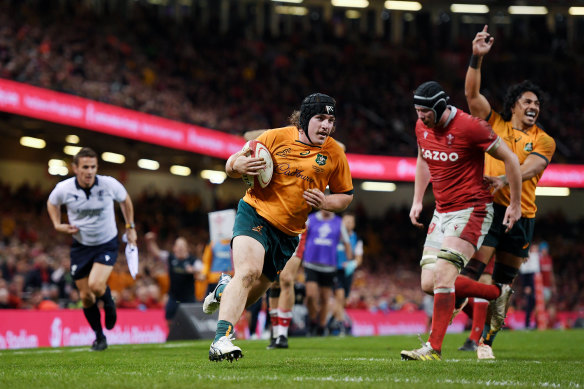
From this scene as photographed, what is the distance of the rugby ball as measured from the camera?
645 centimetres

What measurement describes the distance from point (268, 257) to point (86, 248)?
424 centimetres

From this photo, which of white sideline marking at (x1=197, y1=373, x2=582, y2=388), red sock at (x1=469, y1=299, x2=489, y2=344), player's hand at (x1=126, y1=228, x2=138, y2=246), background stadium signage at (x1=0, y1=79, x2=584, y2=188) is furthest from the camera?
background stadium signage at (x1=0, y1=79, x2=584, y2=188)

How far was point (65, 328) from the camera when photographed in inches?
566

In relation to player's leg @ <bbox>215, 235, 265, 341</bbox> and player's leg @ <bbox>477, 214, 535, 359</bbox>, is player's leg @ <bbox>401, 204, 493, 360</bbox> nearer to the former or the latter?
player's leg @ <bbox>477, 214, 535, 359</bbox>

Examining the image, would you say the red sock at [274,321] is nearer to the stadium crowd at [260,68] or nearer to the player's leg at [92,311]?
the player's leg at [92,311]

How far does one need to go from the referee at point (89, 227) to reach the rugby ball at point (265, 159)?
13.3 feet

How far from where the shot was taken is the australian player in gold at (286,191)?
6332 mm

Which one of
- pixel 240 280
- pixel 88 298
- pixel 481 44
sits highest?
pixel 481 44

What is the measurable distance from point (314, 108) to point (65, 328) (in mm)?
9407

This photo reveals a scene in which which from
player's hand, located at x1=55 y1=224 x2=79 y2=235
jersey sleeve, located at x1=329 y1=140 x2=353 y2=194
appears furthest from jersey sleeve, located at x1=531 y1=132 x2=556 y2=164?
player's hand, located at x1=55 y1=224 x2=79 y2=235

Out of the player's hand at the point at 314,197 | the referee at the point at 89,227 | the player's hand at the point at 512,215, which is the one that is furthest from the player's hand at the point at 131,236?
the player's hand at the point at 512,215

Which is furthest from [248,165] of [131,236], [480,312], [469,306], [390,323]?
[390,323]

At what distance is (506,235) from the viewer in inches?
333

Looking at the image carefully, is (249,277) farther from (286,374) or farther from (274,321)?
(274,321)
